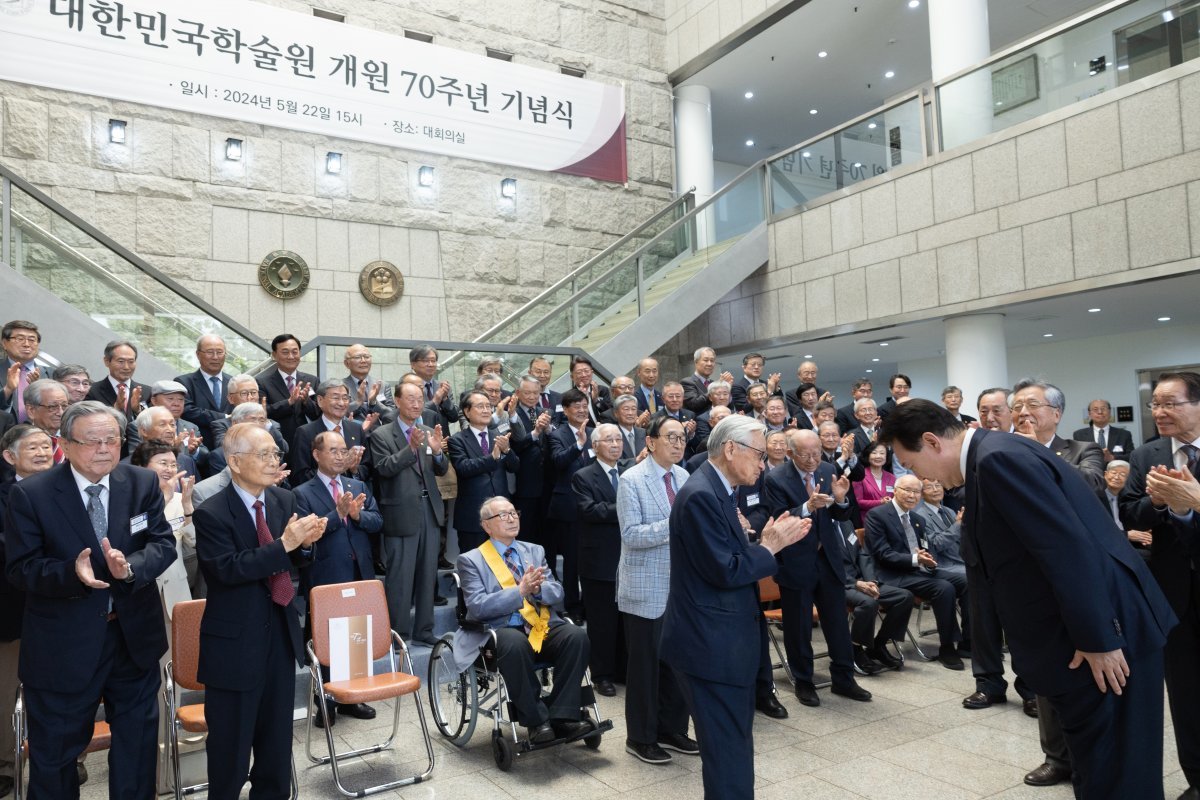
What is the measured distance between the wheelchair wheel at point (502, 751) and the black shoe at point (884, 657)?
116 inches

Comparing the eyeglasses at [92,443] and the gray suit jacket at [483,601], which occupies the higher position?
the eyeglasses at [92,443]

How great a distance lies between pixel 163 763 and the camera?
3.79 meters

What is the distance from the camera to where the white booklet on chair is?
164 inches

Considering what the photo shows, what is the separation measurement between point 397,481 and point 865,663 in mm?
3433

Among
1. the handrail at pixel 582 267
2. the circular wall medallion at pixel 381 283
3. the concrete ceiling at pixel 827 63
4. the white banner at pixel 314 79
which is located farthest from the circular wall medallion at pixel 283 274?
the concrete ceiling at pixel 827 63

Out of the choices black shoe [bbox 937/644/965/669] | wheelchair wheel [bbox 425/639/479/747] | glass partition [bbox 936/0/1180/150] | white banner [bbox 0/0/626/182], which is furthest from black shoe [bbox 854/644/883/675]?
white banner [bbox 0/0/626/182]

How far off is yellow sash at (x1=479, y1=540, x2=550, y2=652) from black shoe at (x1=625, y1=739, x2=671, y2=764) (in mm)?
701

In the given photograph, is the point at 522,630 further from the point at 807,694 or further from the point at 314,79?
the point at 314,79

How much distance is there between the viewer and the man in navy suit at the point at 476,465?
5.79 m

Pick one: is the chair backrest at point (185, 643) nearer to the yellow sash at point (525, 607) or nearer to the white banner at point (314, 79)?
the yellow sash at point (525, 607)

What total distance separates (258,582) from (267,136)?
8.68 metres

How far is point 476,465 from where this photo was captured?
5.76 metres

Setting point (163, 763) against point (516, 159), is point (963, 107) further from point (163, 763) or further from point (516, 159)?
point (163, 763)

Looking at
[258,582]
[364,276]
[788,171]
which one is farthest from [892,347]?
[258,582]
